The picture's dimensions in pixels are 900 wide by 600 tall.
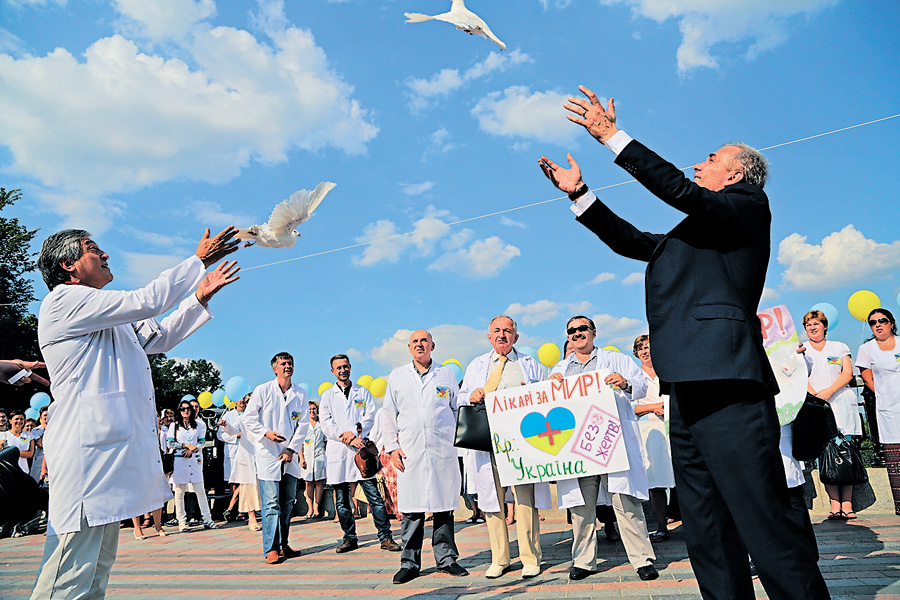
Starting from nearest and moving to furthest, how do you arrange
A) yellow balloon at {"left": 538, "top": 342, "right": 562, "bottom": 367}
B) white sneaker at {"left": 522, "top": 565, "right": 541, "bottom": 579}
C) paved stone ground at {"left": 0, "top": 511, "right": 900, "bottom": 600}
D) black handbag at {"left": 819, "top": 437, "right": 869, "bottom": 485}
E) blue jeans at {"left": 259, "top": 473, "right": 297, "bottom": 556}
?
paved stone ground at {"left": 0, "top": 511, "right": 900, "bottom": 600}, white sneaker at {"left": 522, "top": 565, "right": 541, "bottom": 579}, black handbag at {"left": 819, "top": 437, "right": 869, "bottom": 485}, blue jeans at {"left": 259, "top": 473, "right": 297, "bottom": 556}, yellow balloon at {"left": 538, "top": 342, "right": 562, "bottom": 367}

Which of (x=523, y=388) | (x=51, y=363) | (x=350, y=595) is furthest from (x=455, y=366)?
(x=51, y=363)

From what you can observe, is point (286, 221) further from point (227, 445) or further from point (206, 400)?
point (206, 400)

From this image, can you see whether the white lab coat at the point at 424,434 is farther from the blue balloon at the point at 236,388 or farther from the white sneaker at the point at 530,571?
the blue balloon at the point at 236,388

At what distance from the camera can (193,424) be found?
35.6 ft

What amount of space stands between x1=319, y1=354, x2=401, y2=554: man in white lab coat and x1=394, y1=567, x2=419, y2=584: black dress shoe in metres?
1.85

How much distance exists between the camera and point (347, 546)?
7.28 meters

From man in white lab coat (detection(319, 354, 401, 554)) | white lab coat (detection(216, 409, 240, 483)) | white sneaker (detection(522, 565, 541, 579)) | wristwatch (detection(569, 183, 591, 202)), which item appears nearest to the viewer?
wristwatch (detection(569, 183, 591, 202))

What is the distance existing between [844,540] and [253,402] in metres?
6.28

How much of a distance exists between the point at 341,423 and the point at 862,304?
7.39 m

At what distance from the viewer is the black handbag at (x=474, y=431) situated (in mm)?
5664

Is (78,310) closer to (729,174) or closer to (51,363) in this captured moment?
(51,363)

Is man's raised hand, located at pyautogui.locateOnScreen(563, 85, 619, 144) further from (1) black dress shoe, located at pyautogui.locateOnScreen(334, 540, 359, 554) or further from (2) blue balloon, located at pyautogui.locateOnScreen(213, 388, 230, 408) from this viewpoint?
(2) blue balloon, located at pyautogui.locateOnScreen(213, 388, 230, 408)

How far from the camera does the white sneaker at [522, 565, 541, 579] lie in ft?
17.1

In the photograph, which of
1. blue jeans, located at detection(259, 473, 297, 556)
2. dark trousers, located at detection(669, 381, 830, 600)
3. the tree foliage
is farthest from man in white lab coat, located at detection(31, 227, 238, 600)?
the tree foliage
